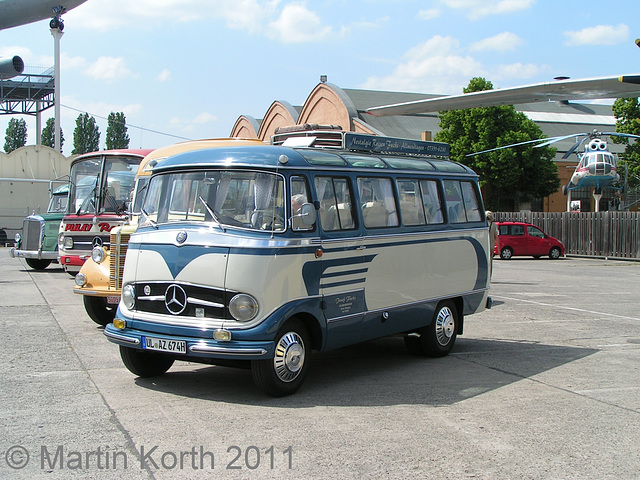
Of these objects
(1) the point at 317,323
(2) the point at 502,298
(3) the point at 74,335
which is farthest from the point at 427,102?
(1) the point at 317,323

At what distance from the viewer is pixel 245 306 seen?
690 centimetres

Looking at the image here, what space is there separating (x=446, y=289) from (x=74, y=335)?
18.4 feet

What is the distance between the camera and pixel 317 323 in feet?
24.9

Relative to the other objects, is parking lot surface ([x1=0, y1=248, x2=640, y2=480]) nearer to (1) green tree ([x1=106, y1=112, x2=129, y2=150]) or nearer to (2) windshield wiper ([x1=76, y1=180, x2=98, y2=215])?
(2) windshield wiper ([x1=76, y1=180, x2=98, y2=215])

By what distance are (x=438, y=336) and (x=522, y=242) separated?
26.4m

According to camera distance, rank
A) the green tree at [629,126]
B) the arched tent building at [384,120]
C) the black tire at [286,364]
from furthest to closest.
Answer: the arched tent building at [384,120] → the green tree at [629,126] → the black tire at [286,364]

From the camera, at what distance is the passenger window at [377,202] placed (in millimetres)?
8492

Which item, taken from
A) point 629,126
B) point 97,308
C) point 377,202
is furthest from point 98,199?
point 629,126

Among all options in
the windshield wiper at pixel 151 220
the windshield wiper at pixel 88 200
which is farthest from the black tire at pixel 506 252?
the windshield wiper at pixel 151 220

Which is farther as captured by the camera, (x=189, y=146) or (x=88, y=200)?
(x=88, y=200)

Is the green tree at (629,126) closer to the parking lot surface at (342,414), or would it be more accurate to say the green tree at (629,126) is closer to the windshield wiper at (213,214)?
the parking lot surface at (342,414)

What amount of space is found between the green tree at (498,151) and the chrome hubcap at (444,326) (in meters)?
42.5

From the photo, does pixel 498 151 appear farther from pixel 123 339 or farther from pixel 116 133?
pixel 116 133

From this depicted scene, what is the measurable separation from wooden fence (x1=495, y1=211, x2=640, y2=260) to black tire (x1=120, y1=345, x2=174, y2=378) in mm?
30838
